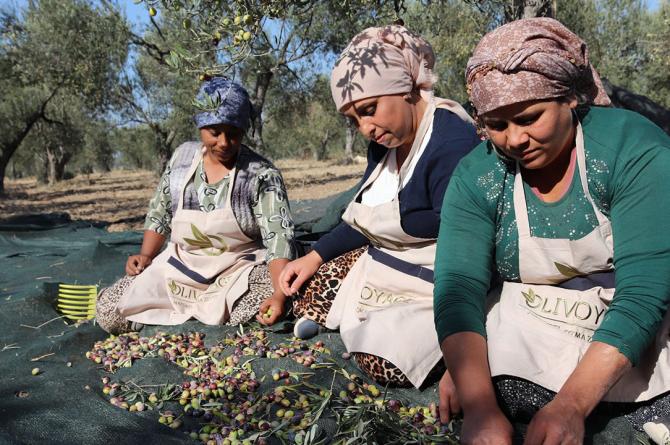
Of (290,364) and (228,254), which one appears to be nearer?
(290,364)

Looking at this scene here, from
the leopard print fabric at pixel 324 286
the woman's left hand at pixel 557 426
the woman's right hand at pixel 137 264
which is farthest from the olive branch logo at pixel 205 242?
the woman's left hand at pixel 557 426

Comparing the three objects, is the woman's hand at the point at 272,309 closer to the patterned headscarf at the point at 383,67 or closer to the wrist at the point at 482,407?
the patterned headscarf at the point at 383,67

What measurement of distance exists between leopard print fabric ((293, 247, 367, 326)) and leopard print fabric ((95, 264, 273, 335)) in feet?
1.04

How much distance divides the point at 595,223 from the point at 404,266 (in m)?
0.93

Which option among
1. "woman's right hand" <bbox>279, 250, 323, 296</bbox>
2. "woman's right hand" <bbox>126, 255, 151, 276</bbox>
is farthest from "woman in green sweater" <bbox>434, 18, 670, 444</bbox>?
"woman's right hand" <bbox>126, 255, 151, 276</bbox>

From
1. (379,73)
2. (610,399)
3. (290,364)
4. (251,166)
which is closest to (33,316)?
(251,166)

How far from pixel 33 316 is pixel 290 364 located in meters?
1.90

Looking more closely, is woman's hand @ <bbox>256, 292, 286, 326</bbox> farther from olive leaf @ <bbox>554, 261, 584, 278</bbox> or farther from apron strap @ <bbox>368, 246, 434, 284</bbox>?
olive leaf @ <bbox>554, 261, 584, 278</bbox>

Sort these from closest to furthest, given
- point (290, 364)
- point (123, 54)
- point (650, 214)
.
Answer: point (650, 214), point (290, 364), point (123, 54)

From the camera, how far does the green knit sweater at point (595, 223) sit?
175 cm

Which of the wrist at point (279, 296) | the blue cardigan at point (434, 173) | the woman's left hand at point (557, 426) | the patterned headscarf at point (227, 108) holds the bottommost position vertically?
the wrist at point (279, 296)

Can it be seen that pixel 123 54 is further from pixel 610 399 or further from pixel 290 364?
pixel 610 399

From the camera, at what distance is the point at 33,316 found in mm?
3713

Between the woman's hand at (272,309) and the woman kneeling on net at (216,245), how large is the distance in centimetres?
11
